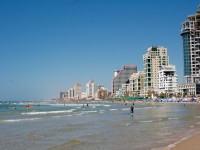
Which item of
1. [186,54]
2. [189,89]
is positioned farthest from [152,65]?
[189,89]

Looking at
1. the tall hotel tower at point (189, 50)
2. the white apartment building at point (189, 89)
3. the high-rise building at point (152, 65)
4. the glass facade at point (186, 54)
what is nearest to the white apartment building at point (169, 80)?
the white apartment building at point (189, 89)

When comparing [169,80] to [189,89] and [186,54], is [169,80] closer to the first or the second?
[189,89]

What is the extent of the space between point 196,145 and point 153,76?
184m

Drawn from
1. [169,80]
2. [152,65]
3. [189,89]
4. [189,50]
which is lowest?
[189,89]

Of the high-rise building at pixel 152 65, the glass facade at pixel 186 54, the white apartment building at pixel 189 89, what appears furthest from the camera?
the high-rise building at pixel 152 65

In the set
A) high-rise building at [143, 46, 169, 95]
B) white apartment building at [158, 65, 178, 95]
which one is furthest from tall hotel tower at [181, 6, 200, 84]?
high-rise building at [143, 46, 169, 95]

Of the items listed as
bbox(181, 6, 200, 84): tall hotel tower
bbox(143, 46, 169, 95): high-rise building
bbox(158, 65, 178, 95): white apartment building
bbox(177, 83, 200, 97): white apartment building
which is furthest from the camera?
bbox(143, 46, 169, 95): high-rise building

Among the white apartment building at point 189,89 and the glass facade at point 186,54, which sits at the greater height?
the glass facade at point 186,54

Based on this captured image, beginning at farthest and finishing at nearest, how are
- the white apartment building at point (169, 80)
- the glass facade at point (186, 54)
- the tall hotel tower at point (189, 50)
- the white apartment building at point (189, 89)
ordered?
the glass facade at point (186, 54) < the white apartment building at point (169, 80) < the tall hotel tower at point (189, 50) < the white apartment building at point (189, 89)

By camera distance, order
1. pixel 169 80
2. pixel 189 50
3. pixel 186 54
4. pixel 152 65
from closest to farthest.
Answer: pixel 169 80 < pixel 189 50 < pixel 186 54 < pixel 152 65

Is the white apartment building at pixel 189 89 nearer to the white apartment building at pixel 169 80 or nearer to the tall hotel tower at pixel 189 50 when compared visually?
the white apartment building at pixel 169 80

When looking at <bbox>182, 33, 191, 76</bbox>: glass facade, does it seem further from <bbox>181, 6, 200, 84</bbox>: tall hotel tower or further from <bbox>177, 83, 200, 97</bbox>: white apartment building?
<bbox>177, 83, 200, 97</bbox>: white apartment building

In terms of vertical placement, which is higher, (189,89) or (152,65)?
(152,65)

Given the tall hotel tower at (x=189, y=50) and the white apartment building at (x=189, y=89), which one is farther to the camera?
the tall hotel tower at (x=189, y=50)
